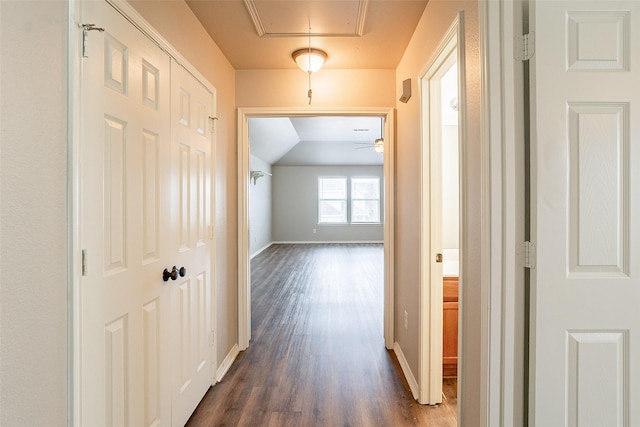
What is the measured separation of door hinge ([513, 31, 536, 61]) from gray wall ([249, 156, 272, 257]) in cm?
761

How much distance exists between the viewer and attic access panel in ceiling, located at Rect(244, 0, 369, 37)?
2.07m

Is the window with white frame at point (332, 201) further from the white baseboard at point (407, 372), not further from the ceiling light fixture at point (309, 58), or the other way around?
the ceiling light fixture at point (309, 58)

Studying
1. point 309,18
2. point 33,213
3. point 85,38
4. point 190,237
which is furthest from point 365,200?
point 33,213

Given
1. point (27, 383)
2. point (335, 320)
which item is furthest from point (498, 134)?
point (335, 320)

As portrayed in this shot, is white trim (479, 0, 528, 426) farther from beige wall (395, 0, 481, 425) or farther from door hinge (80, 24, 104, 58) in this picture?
door hinge (80, 24, 104, 58)

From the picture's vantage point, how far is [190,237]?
2102 mm

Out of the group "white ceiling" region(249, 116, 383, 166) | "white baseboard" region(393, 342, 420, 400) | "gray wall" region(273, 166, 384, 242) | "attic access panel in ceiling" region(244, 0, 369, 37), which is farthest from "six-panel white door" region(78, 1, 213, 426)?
"gray wall" region(273, 166, 384, 242)

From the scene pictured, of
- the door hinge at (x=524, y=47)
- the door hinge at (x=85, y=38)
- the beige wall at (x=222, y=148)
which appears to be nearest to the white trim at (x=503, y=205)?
the door hinge at (x=524, y=47)

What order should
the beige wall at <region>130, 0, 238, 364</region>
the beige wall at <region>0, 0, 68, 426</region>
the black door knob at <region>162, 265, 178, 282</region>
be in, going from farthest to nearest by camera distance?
the beige wall at <region>130, 0, 238, 364</region> → the black door knob at <region>162, 265, 178, 282</region> → the beige wall at <region>0, 0, 68, 426</region>

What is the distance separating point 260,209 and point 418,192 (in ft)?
25.7

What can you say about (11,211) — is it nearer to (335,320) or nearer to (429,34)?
(429,34)

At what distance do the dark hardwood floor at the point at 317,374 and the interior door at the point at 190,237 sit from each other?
0.75 feet
